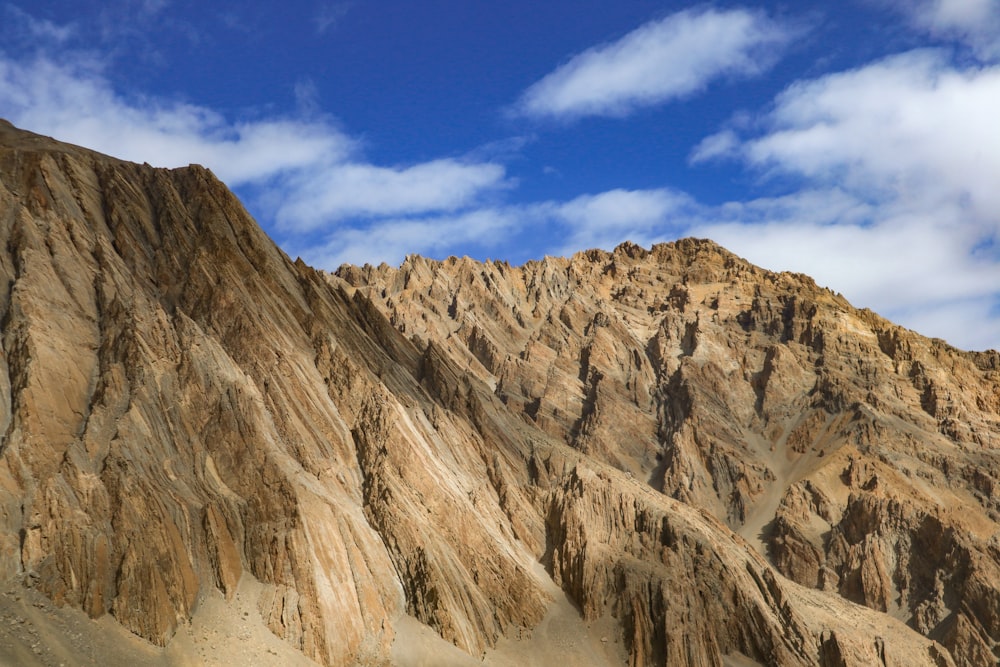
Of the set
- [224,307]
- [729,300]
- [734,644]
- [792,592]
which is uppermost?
[729,300]

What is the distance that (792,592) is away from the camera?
99625mm

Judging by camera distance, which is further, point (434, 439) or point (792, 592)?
point (792, 592)

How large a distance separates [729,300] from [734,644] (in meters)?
107

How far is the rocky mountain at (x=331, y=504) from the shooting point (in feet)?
196

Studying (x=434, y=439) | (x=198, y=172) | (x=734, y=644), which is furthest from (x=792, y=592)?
(x=198, y=172)

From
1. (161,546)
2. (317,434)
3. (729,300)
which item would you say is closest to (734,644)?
(317,434)

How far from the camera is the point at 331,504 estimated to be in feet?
236

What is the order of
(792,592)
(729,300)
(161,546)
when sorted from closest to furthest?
(161,546)
(792,592)
(729,300)

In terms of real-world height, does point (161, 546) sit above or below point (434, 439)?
below

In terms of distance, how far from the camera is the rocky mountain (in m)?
59.7

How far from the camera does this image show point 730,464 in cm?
14150

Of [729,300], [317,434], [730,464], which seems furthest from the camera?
[729,300]

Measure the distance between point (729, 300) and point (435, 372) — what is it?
9301 centimetres

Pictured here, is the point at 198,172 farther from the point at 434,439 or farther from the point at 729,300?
the point at 729,300
